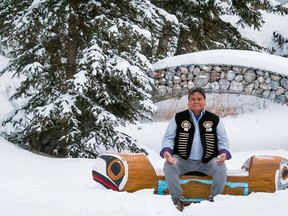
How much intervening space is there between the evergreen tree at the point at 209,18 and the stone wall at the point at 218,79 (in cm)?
130

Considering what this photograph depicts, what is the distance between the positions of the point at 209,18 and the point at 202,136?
806 centimetres

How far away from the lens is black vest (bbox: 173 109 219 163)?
16.8 ft

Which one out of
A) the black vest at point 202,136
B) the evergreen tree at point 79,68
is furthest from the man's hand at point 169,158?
the evergreen tree at point 79,68

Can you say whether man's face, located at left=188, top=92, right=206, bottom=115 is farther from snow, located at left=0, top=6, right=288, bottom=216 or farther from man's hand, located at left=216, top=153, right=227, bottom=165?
snow, located at left=0, top=6, right=288, bottom=216

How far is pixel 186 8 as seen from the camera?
41.2ft

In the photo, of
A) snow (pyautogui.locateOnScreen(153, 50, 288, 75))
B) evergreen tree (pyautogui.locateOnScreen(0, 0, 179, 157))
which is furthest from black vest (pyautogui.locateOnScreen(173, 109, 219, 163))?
snow (pyautogui.locateOnScreen(153, 50, 288, 75))

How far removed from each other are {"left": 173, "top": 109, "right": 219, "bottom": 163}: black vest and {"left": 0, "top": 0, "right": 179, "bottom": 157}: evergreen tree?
8.07 ft

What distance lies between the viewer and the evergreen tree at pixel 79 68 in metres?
7.55

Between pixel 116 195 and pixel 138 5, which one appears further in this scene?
pixel 138 5

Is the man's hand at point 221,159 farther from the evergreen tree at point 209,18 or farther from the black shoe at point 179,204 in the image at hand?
the evergreen tree at point 209,18

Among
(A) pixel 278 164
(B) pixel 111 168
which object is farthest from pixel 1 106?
(A) pixel 278 164

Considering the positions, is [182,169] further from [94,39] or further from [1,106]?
[1,106]

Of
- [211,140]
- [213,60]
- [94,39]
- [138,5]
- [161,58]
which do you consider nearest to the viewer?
[211,140]

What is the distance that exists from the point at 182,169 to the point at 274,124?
28.3ft
